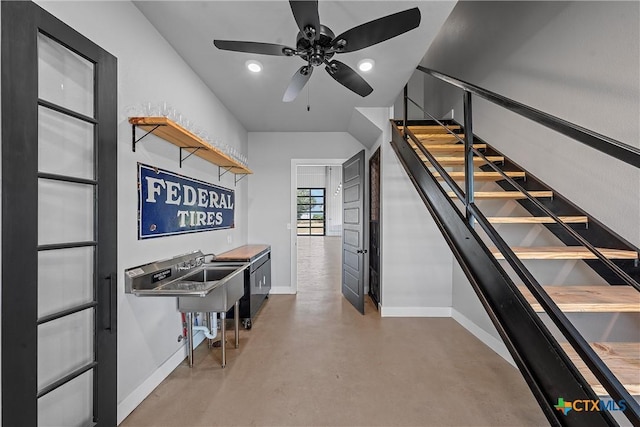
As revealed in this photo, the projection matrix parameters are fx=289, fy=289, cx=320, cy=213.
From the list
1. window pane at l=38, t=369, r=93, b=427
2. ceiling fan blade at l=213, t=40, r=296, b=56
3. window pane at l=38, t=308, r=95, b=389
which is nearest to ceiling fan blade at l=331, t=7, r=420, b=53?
ceiling fan blade at l=213, t=40, r=296, b=56

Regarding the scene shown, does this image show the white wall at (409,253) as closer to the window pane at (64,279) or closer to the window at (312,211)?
the window pane at (64,279)

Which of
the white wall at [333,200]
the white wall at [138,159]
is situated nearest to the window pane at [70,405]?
the white wall at [138,159]

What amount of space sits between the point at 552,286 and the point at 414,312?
2505mm

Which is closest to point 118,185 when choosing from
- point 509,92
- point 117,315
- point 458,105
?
point 117,315

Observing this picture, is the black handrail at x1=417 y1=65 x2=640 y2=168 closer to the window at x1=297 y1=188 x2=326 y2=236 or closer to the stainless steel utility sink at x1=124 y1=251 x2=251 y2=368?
the stainless steel utility sink at x1=124 y1=251 x2=251 y2=368

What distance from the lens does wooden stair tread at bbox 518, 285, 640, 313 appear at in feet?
4.62

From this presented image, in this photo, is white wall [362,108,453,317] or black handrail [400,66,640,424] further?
white wall [362,108,453,317]

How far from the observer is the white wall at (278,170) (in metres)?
5.18

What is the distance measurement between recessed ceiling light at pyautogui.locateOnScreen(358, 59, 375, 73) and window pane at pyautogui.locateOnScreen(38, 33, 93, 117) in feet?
7.01

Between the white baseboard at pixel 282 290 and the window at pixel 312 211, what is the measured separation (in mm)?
9902

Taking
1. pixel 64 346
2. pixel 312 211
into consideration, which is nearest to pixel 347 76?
pixel 64 346

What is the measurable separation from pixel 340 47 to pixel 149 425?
282 cm

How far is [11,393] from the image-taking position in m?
1.22

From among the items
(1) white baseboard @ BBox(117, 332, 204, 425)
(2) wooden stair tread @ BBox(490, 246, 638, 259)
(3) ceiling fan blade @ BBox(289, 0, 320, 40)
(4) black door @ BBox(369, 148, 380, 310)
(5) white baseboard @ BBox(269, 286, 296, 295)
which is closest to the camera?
(3) ceiling fan blade @ BBox(289, 0, 320, 40)
